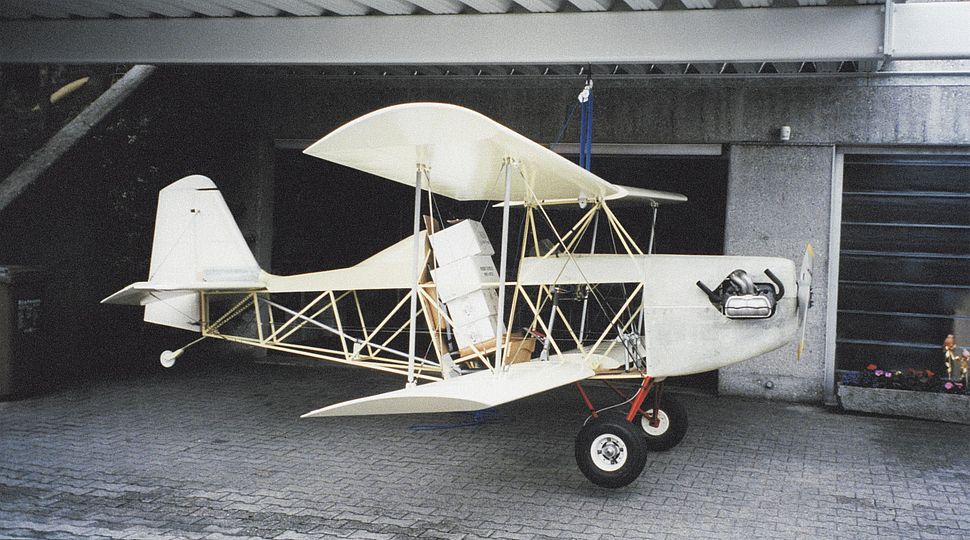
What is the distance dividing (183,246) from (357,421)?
2.18 m

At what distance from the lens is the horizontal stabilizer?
4848 mm

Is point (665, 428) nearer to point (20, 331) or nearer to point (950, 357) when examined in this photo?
point (950, 357)

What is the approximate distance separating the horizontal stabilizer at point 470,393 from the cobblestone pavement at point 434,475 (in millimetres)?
675

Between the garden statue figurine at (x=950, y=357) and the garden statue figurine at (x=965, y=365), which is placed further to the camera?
the garden statue figurine at (x=950, y=357)

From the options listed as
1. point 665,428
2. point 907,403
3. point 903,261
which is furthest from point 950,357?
point 665,428

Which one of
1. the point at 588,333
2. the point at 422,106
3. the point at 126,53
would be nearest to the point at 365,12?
the point at 126,53

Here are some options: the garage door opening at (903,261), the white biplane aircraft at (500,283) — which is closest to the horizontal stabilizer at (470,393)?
the white biplane aircraft at (500,283)

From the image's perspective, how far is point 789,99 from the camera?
30.6 feet

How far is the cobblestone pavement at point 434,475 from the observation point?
5.11m

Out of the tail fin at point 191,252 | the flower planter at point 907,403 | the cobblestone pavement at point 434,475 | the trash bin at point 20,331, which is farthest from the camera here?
the flower planter at point 907,403

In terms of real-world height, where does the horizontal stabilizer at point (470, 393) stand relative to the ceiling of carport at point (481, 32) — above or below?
below

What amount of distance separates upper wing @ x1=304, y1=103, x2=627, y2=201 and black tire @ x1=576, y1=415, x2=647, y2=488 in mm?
1603

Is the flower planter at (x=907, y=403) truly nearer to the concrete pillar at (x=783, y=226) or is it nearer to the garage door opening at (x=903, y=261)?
the concrete pillar at (x=783, y=226)

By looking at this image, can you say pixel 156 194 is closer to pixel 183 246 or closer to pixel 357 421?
pixel 183 246
